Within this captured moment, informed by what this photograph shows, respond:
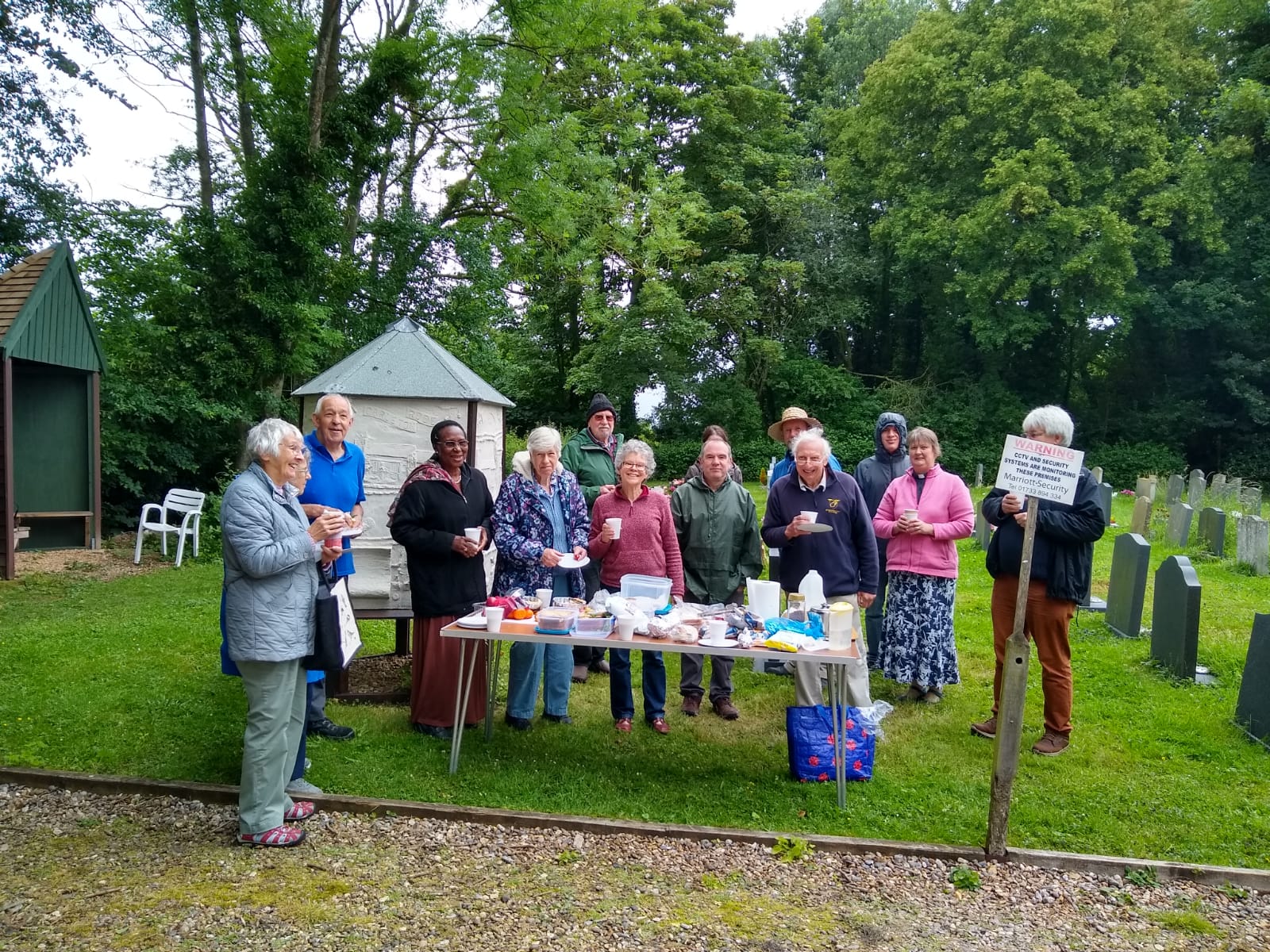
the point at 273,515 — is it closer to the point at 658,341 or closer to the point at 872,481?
the point at 872,481

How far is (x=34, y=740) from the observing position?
5078 mm

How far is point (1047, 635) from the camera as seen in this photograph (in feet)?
16.0

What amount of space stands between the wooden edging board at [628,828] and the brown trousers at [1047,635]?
121 cm

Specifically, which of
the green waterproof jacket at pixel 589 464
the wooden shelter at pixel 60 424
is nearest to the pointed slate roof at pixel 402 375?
the green waterproof jacket at pixel 589 464

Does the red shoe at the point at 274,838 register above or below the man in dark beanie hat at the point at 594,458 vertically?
below

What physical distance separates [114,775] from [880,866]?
3874mm

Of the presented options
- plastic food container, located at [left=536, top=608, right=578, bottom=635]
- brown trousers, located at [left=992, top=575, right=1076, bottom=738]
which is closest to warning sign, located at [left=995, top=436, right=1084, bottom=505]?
brown trousers, located at [left=992, top=575, right=1076, bottom=738]

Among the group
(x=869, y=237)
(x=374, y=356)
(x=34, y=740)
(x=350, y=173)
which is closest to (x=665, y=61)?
(x=869, y=237)

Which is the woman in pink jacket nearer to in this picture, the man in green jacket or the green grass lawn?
the green grass lawn

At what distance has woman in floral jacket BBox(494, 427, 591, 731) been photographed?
16.8 feet

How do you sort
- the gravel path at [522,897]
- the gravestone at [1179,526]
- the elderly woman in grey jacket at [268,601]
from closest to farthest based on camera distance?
the gravel path at [522,897] → the elderly woman in grey jacket at [268,601] → the gravestone at [1179,526]

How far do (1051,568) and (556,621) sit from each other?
275 centimetres

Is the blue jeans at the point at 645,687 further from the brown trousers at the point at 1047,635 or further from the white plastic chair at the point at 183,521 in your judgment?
the white plastic chair at the point at 183,521

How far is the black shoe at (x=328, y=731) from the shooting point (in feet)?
17.0
